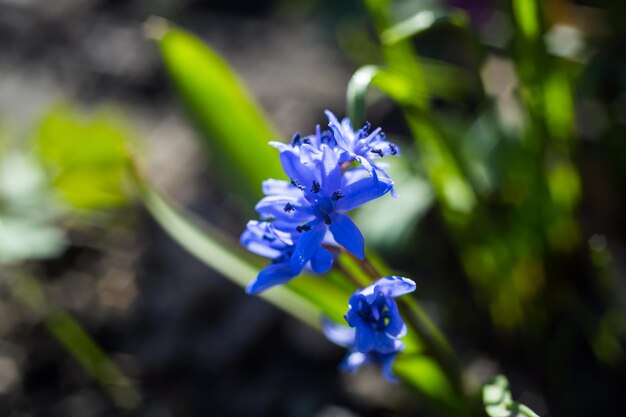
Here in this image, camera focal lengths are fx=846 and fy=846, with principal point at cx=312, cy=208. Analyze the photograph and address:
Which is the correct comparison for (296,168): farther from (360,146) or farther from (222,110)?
(222,110)

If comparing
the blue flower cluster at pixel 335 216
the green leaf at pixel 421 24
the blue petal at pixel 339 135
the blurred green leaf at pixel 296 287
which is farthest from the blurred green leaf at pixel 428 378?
the green leaf at pixel 421 24

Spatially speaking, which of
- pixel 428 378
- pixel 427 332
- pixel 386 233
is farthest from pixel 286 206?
pixel 386 233

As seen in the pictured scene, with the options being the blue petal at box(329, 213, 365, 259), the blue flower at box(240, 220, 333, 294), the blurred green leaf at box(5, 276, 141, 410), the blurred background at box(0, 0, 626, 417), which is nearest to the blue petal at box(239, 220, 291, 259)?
the blue flower at box(240, 220, 333, 294)

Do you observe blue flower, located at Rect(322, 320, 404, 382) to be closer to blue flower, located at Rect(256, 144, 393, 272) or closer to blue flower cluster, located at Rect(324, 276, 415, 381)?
blue flower cluster, located at Rect(324, 276, 415, 381)

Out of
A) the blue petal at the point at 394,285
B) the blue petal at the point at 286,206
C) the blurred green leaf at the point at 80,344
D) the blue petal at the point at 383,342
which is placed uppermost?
the blue petal at the point at 286,206

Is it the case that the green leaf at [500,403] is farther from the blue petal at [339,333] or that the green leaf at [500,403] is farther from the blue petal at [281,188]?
the blue petal at [281,188]

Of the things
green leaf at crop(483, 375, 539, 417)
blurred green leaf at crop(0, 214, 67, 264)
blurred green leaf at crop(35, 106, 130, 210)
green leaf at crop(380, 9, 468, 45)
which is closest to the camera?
green leaf at crop(483, 375, 539, 417)

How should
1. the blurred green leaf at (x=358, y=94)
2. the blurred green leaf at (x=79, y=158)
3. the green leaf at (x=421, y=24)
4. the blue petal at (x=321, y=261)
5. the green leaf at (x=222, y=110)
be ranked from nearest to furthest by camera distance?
the blue petal at (x=321, y=261) → the blurred green leaf at (x=358, y=94) → the green leaf at (x=421, y=24) → the green leaf at (x=222, y=110) → the blurred green leaf at (x=79, y=158)
